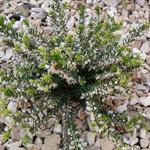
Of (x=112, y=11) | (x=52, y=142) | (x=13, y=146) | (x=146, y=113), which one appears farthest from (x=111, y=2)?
(x=13, y=146)

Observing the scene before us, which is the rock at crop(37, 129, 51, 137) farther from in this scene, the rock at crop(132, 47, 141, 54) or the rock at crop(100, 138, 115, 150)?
the rock at crop(132, 47, 141, 54)

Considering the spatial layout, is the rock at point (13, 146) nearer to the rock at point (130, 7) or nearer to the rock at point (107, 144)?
the rock at point (107, 144)

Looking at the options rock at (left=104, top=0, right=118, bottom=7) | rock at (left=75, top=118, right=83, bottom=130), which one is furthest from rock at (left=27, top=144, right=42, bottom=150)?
rock at (left=104, top=0, right=118, bottom=7)

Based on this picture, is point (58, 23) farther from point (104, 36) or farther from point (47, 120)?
point (47, 120)

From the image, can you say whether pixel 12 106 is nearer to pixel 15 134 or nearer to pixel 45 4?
pixel 15 134

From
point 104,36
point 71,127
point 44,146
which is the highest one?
point 104,36

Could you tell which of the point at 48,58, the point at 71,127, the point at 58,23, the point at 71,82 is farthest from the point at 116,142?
the point at 58,23
